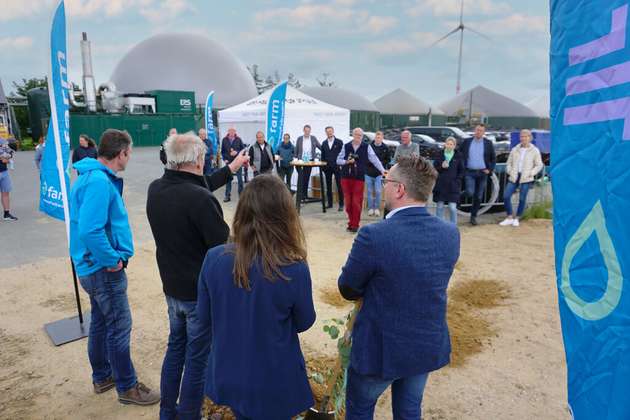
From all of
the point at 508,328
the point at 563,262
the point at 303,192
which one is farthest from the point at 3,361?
the point at 303,192

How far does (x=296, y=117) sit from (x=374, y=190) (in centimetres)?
395

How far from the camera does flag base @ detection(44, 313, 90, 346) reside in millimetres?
3799

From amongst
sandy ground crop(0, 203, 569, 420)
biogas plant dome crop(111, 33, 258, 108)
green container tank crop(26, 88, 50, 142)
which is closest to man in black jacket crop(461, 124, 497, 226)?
sandy ground crop(0, 203, 569, 420)

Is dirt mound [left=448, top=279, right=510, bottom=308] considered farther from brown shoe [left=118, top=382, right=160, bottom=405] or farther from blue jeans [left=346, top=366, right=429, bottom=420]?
brown shoe [left=118, top=382, right=160, bottom=405]

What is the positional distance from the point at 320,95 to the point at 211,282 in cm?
4431

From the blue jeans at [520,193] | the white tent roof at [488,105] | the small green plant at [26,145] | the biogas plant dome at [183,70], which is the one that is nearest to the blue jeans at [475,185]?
the blue jeans at [520,193]

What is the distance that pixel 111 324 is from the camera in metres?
2.75

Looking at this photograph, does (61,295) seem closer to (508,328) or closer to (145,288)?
(145,288)

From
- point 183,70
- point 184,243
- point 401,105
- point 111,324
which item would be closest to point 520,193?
point 184,243

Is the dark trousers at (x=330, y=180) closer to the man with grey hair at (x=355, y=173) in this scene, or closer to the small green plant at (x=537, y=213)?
the man with grey hair at (x=355, y=173)

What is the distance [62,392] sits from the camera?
3.10 meters

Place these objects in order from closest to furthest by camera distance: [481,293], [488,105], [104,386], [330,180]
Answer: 1. [104,386]
2. [481,293]
3. [330,180]
4. [488,105]

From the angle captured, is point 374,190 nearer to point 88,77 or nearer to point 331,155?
point 331,155

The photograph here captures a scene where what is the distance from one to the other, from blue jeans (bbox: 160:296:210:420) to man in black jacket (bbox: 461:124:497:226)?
20.9 ft
